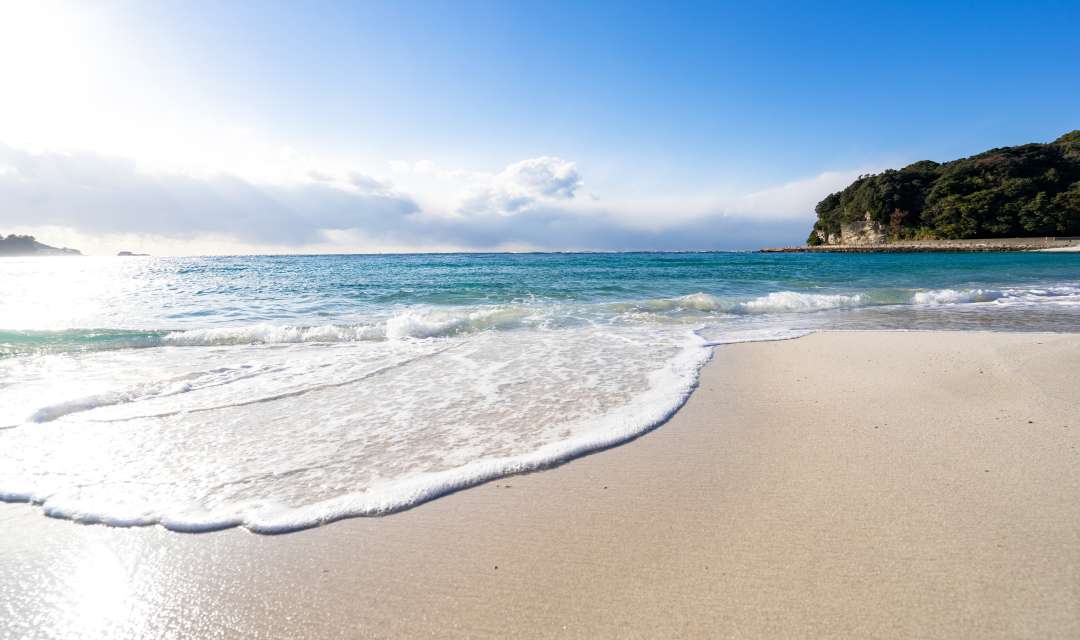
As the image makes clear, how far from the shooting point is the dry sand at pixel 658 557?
1.66 meters

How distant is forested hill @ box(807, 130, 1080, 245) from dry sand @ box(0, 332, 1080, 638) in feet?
293

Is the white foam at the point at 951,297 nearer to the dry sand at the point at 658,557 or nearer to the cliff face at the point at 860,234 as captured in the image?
the dry sand at the point at 658,557

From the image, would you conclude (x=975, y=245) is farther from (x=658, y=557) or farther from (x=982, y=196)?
(x=658, y=557)

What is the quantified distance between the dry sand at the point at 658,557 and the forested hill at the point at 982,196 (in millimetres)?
89264

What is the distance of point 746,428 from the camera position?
11.5 ft

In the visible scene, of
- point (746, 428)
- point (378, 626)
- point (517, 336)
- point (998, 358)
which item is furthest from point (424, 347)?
Result: point (998, 358)

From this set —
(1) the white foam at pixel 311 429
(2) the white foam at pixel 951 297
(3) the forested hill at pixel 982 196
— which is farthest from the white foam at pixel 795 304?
(3) the forested hill at pixel 982 196

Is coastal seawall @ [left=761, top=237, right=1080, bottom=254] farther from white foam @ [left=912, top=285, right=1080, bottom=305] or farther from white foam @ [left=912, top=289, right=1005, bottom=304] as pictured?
white foam @ [left=912, top=289, right=1005, bottom=304]

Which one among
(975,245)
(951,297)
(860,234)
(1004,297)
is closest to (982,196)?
(975,245)

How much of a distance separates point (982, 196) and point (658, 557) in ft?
305

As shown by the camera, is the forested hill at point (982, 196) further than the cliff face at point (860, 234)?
No

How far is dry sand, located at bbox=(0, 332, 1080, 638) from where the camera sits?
65.2 inches

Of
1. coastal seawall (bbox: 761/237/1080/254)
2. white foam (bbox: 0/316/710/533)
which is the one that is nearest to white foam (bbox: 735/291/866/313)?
white foam (bbox: 0/316/710/533)

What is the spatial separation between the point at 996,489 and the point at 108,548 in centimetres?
448
